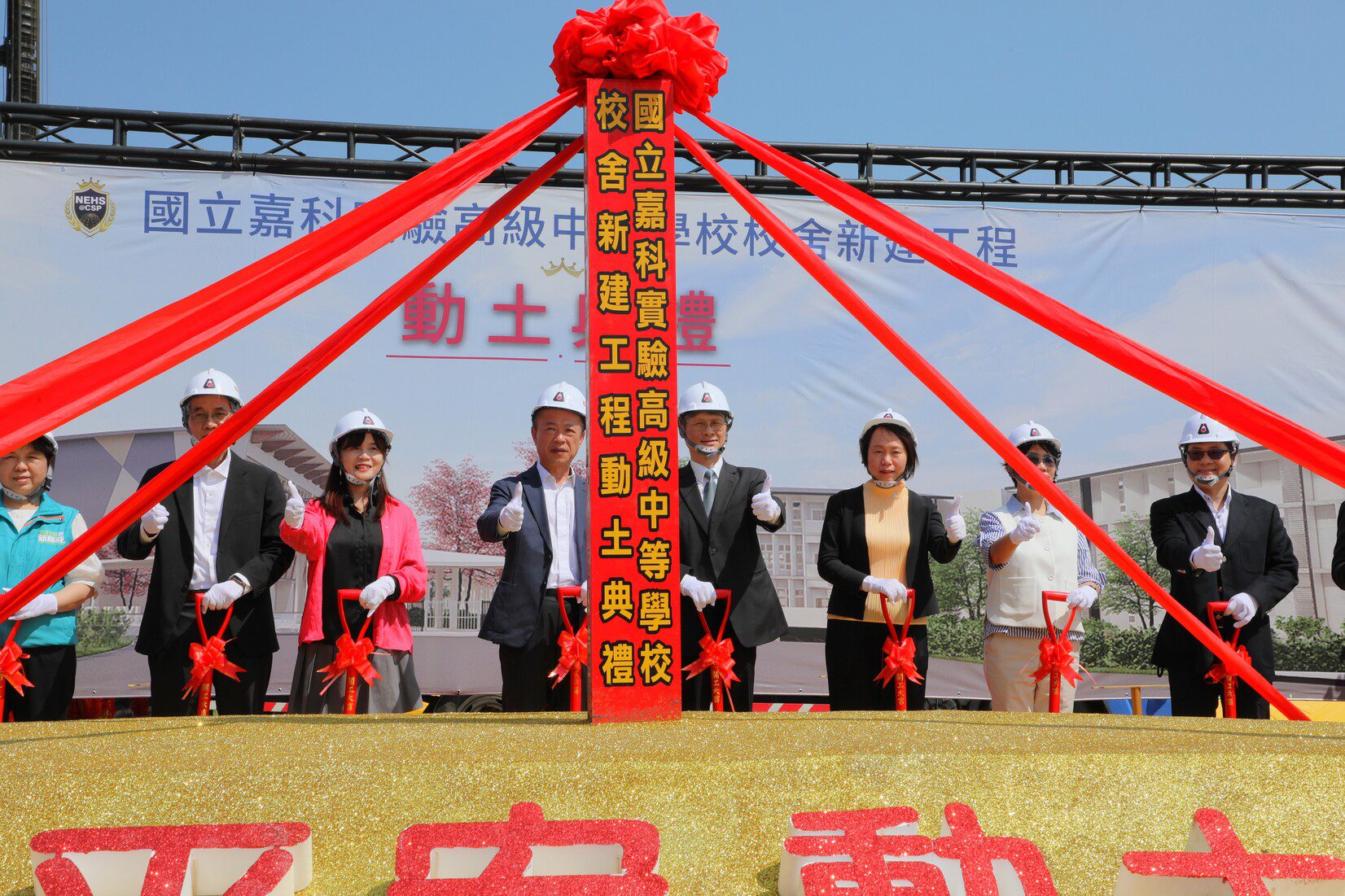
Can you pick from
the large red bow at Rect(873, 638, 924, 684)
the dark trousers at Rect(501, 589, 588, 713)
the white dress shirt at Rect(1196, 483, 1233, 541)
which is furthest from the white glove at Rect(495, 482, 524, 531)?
the white dress shirt at Rect(1196, 483, 1233, 541)

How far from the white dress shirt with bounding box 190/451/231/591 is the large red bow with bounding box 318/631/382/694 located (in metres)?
0.64

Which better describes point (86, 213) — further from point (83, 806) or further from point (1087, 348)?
point (1087, 348)

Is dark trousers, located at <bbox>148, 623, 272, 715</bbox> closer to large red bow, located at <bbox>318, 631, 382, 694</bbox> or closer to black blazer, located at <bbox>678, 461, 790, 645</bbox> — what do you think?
large red bow, located at <bbox>318, 631, 382, 694</bbox>

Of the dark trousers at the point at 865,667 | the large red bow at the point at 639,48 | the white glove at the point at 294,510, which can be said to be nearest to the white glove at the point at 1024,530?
the dark trousers at the point at 865,667

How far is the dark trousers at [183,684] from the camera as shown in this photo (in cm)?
392

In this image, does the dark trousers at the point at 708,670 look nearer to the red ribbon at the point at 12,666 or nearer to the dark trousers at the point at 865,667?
the dark trousers at the point at 865,667

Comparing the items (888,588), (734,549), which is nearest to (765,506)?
(734,549)

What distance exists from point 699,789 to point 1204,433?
334 centimetres

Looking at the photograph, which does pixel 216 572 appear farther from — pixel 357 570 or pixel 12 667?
pixel 12 667

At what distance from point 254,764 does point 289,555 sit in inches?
90.0

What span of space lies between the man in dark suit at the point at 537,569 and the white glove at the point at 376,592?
43 cm

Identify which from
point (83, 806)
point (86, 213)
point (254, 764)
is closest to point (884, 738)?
point (254, 764)

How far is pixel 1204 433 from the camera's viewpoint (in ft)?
14.4

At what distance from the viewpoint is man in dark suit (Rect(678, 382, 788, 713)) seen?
13.4ft
